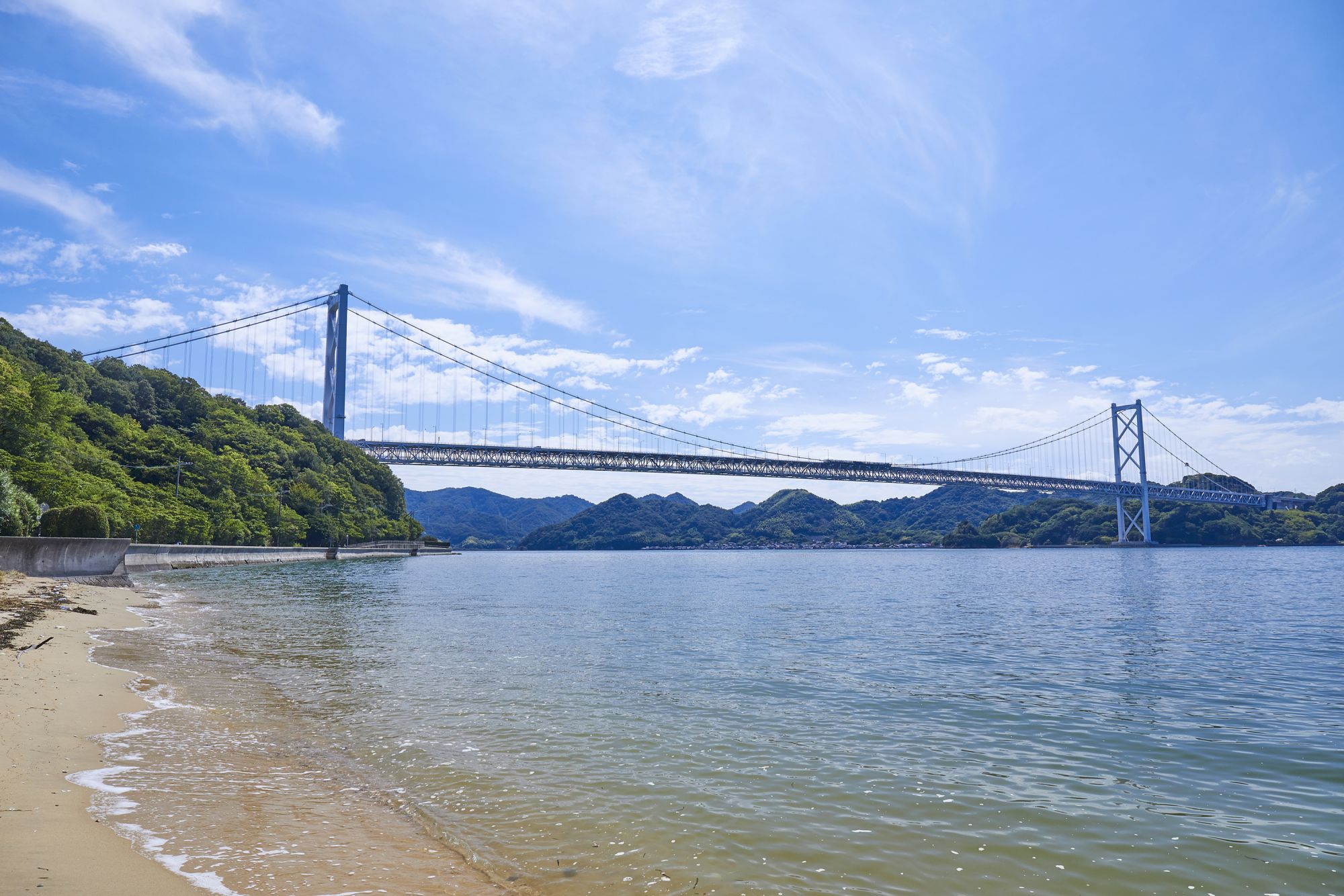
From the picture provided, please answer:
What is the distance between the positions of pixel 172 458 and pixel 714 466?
5763 cm

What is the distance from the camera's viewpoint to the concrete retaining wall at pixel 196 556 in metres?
39.5

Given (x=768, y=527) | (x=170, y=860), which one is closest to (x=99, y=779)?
(x=170, y=860)

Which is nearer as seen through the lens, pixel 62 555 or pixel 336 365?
pixel 62 555

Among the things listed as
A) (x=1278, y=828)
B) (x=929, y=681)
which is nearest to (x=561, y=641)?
(x=929, y=681)

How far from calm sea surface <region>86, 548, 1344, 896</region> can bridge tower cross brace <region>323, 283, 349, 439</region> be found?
3293 inches

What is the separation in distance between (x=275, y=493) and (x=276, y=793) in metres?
71.2

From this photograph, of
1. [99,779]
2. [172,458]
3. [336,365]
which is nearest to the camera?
[99,779]

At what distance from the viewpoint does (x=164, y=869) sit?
4332 mm

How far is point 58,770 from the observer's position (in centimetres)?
604

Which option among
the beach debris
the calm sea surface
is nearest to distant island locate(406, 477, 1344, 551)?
the calm sea surface

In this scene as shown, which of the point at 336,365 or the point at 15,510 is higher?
the point at 336,365

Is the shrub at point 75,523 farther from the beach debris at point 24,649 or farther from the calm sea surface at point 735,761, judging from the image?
the beach debris at point 24,649

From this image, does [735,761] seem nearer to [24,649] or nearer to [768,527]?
[24,649]

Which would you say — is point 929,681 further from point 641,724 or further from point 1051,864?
point 1051,864
